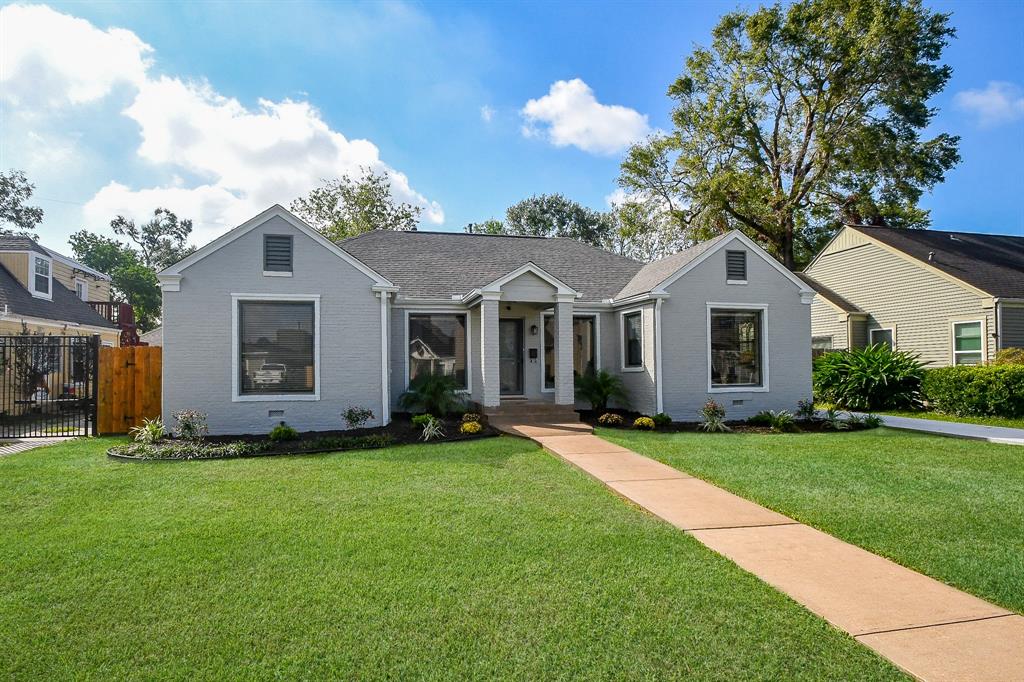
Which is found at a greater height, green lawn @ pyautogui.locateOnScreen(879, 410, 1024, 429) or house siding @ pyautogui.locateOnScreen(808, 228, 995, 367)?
house siding @ pyautogui.locateOnScreen(808, 228, 995, 367)

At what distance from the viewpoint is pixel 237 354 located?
11000mm

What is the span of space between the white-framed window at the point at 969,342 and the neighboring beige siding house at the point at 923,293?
0.9 inches

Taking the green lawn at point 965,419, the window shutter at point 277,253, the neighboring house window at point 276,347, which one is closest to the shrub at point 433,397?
the neighboring house window at point 276,347

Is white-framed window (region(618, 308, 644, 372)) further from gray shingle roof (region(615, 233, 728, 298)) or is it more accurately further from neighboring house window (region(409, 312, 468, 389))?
neighboring house window (region(409, 312, 468, 389))

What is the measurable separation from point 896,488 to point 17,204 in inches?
1770

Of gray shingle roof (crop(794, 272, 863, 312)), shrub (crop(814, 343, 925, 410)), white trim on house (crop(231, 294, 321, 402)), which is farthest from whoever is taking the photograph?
gray shingle roof (crop(794, 272, 863, 312))

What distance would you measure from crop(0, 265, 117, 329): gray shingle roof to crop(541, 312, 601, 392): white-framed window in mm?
14880

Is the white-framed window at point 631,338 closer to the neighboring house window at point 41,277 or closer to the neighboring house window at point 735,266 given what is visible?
the neighboring house window at point 735,266

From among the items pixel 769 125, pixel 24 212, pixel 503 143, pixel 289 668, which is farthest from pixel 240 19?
pixel 24 212

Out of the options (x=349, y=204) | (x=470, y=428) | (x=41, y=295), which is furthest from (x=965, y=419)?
(x=349, y=204)

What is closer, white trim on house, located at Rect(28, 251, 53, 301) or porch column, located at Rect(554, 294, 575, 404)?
porch column, located at Rect(554, 294, 575, 404)

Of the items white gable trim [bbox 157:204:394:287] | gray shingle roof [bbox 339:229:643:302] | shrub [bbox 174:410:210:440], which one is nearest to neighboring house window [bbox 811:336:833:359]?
gray shingle roof [bbox 339:229:643:302]

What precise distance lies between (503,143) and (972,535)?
648 inches

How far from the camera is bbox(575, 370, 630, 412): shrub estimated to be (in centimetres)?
1333
